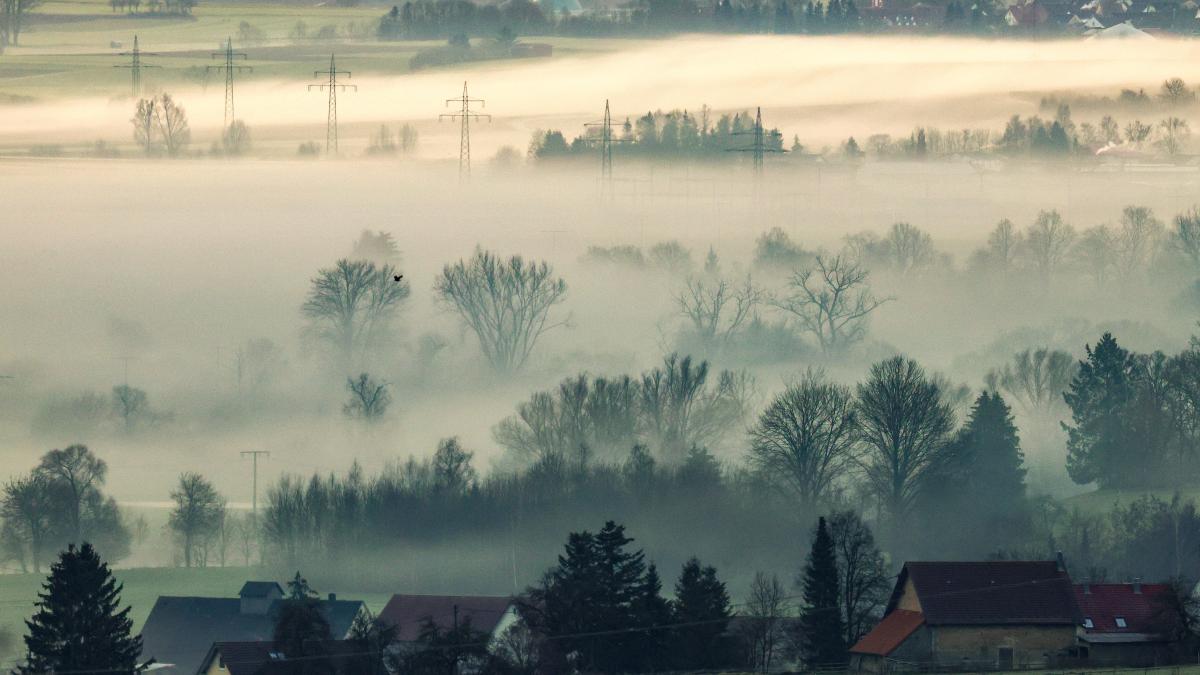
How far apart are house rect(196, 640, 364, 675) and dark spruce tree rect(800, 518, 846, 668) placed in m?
16.4

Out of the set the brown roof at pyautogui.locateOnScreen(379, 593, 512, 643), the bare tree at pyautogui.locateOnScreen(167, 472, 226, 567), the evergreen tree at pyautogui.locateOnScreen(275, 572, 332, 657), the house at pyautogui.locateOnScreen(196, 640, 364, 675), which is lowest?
the bare tree at pyautogui.locateOnScreen(167, 472, 226, 567)

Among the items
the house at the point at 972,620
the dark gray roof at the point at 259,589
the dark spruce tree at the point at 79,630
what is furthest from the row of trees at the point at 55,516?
the house at the point at 972,620

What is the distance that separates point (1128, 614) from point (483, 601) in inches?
1137

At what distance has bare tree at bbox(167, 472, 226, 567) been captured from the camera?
168m

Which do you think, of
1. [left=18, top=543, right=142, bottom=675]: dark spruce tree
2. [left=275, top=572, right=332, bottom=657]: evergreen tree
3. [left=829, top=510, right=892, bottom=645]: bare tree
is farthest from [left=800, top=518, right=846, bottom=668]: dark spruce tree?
[left=18, top=543, right=142, bottom=675]: dark spruce tree

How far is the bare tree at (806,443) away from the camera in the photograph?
6275 inches

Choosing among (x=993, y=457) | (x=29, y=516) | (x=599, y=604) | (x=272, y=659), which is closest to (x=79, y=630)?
(x=272, y=659)

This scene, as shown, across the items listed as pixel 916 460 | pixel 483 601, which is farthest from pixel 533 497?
pixel 483 601

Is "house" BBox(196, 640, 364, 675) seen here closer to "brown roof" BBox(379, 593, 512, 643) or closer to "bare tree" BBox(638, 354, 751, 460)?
"brown roof" BBox(379, 593, 512, 643)

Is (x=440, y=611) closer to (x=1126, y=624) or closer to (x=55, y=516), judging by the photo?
(x=1126, y=624)

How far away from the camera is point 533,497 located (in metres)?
161

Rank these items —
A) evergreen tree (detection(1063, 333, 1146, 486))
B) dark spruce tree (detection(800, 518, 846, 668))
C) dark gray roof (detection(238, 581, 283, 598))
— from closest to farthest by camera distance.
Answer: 1. dark spruce tree (detection(800, 518, 846, 668))
2. dark gray roof (detection(238, 581, 283, 598))
3. evergreen tree (detection(1063, 333, 1146, 486))

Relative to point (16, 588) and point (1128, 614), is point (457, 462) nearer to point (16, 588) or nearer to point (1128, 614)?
point (16, 588)

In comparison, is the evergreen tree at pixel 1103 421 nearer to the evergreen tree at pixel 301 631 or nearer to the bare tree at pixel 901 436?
the bare tree at pixel 901 436
